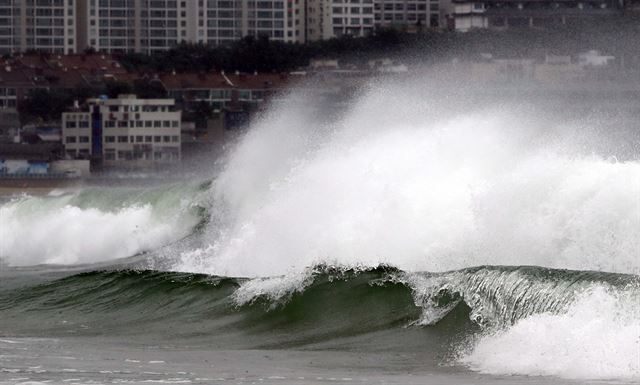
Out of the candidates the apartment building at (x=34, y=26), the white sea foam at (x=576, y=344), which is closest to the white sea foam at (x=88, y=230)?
the white sea foam at (x=576, y=344)

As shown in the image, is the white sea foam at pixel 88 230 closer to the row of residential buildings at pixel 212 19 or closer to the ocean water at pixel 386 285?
the ocean water at pixel 386 285

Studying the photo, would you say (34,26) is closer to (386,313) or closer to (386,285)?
(386,285)

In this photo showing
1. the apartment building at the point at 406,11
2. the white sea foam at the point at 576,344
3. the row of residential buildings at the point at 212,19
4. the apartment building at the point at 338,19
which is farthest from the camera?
the apartment building at the point at 406,11

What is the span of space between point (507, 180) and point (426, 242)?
1.29 meters

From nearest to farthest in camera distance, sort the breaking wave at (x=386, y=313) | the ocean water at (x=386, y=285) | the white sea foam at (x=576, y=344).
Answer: the white sea foam at (x=576, y=344) < the breaking wave at (x=386, y=313) < the ocean water at (x=386, y=285)

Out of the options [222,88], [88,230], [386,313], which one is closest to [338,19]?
[222,88]

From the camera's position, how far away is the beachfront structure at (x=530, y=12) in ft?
432

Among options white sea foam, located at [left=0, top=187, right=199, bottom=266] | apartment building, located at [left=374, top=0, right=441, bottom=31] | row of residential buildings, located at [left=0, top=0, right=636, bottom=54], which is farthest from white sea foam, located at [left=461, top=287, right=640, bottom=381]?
apartment building, located at [left=374, top=0, right=441, bottom=31]

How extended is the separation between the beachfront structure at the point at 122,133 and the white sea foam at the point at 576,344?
275ft

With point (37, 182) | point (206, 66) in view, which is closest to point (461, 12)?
point (206, 66)

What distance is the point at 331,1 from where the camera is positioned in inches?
5615

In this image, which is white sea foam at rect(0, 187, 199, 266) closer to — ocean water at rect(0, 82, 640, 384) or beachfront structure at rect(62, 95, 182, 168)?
ocean water at rect(0, 82, 640, 384)

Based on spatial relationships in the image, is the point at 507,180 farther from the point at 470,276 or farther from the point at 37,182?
the point at 37,182

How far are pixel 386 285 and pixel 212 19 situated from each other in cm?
12166
